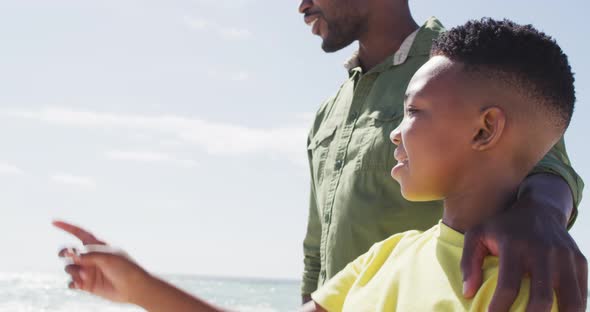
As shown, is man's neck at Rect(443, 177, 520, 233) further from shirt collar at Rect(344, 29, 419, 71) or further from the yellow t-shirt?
shirt collar at Rect(344, 29, 419, 71)

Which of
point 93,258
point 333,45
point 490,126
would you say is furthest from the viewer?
point 333,45

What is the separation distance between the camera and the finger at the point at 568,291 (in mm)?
1487

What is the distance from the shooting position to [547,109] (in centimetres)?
180

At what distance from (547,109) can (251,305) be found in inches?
1053

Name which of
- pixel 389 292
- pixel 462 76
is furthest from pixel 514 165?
pixel 389 292

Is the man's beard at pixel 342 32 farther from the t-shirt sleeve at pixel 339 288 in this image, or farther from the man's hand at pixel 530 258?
the man's hand at pixel 530 258

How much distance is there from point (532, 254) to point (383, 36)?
6.07ft

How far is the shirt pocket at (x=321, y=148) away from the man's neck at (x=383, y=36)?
29cm

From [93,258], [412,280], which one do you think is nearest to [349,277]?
[412,280]

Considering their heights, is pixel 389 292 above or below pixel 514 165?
below

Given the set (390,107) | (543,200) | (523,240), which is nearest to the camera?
(523,240)

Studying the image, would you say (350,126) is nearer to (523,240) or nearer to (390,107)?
(390,107)

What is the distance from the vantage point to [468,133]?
1748mm

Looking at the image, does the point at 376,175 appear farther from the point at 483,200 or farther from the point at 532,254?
the point at 532,254
